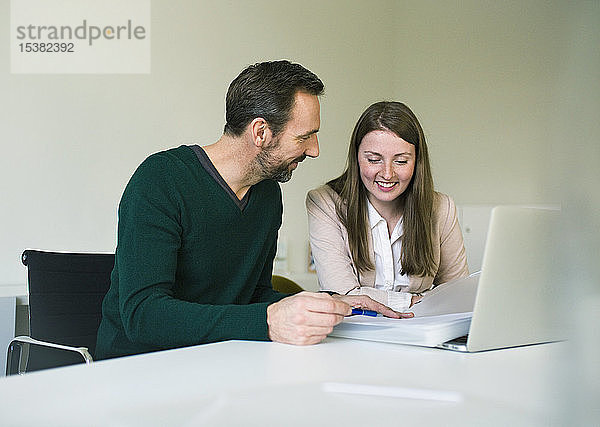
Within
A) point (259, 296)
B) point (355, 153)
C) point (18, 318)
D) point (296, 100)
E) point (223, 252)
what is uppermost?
point (296, 100)

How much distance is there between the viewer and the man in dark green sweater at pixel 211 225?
1394 mm

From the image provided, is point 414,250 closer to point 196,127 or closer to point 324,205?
point 324,205

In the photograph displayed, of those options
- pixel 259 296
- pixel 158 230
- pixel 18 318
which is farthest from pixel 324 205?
pixel 18 318

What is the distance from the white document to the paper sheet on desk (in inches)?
5.0

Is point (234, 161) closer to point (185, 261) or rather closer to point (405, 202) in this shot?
point (185, 261)

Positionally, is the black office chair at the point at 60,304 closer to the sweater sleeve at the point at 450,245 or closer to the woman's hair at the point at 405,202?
the woman's hair at the point at 405,202

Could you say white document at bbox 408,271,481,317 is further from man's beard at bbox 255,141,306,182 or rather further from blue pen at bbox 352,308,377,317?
man's beard at bbox 255,141,306,182

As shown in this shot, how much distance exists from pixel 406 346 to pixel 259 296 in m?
0.73

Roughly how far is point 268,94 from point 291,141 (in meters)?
0.13

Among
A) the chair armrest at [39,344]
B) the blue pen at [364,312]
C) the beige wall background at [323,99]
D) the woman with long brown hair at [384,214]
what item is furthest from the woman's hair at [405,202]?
the chair armrest at [39,344]

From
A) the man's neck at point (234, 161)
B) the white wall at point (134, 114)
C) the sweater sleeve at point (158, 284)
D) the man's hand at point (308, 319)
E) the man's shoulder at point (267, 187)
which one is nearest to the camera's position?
the man's hand at point (308, 319)

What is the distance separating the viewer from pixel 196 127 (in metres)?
3.45

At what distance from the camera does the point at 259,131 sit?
5.78 ft

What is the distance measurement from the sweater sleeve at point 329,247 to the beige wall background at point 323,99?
2.69 feet
